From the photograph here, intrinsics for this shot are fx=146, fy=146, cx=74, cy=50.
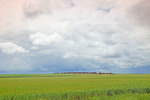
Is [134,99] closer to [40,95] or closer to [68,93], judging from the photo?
[68,93]

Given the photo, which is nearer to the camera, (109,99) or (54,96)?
(109,99)

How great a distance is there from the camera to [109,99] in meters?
17.9

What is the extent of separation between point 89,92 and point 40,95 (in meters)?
7.77

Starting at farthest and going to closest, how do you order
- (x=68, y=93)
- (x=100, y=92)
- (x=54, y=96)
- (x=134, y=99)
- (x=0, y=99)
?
(x=100, y=92), (x=68, y=93), (x=54, y=96), (x=0, y=99), (x=134, y=99)

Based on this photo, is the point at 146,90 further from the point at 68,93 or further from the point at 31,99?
the point at 31,99

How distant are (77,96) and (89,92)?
246cm

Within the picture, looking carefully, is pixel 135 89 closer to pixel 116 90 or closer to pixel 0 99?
pixel 116 90

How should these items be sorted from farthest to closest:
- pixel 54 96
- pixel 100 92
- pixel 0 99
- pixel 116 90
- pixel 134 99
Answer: pixel 116 90 < pixel 100 92 < pixel 54 96 < pixel 0 99 < pixel 134 99

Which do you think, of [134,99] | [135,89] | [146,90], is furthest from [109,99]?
[146,90]

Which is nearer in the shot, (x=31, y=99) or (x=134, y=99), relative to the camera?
(x=134, y=99)

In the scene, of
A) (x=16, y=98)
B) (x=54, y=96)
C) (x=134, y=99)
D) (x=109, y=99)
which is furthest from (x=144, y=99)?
(x=16, y=98)

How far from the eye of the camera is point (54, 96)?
2131 cm

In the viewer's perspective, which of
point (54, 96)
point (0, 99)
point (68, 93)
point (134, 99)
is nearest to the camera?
point (134, 99)

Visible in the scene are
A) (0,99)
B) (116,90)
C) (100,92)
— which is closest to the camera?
(0,99)
